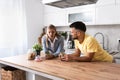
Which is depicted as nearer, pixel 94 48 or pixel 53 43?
pixel 94 48

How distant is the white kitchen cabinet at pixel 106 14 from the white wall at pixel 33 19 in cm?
170

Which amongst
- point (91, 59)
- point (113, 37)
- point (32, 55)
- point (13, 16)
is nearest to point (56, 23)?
point (13, 16)

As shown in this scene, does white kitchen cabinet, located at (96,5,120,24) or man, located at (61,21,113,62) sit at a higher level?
white kitchen cabinet, located at (96,5,120,24)

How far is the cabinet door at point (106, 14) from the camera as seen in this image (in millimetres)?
3109

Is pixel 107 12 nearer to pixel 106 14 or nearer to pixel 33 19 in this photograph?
pixel 106 14

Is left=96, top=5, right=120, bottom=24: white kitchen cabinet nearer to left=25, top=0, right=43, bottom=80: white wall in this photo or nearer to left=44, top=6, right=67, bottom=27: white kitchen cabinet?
left=44, top=6, right=67, bottom=27: white kitchen cabinet

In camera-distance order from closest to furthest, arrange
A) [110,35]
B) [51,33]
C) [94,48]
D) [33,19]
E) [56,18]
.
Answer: [94,48] → [51,33] → [110,35] → [56,18] → [33,19]

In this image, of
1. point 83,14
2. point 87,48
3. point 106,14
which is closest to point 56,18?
point 83,14

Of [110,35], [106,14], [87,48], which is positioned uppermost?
[106,14]

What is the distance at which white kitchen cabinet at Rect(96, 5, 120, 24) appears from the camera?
10.2ft

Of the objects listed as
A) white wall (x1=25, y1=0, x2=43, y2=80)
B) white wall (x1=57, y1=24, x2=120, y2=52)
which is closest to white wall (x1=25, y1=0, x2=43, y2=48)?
white wall (x1=25, y1=0, x2=43, y2=80)

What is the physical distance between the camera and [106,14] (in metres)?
3.20

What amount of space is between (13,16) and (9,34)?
432mm

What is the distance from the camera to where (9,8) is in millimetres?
3797
